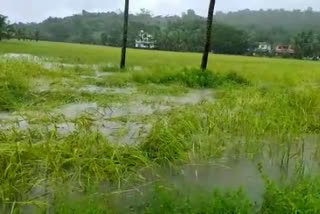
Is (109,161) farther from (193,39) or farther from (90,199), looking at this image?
(193,39)

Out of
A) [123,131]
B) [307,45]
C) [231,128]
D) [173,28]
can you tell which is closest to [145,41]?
[173,28]

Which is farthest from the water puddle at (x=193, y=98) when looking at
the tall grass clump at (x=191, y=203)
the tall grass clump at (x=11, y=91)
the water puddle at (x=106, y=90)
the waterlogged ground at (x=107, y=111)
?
the tall grass clump at (x=191, y=203)

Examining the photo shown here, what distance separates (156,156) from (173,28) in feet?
167

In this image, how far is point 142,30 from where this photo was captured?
5381 centimetres

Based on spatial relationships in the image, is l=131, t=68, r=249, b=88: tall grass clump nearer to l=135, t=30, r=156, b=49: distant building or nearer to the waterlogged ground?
the waterlogged ground

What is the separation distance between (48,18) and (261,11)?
41.9 metres

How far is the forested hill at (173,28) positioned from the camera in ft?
163

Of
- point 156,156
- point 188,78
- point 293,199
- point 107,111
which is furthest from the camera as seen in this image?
point 188,78

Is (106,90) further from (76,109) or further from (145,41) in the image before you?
(145,41)

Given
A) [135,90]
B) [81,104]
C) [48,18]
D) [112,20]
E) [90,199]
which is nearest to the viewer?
[90,199]

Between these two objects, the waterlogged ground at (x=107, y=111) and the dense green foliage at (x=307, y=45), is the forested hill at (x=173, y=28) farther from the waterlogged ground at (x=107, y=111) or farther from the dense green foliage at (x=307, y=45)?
the waterlogged ground at (x=107, y=111)

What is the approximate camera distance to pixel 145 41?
51656 millimetres

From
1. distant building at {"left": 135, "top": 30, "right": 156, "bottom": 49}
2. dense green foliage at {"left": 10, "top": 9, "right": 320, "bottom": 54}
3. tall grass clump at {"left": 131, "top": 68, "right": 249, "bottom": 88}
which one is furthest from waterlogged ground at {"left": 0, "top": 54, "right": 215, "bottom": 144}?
distant building at {"left": 135, "top": 30, "right": 156, "bottom": 49}

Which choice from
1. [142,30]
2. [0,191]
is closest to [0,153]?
[0,191]
